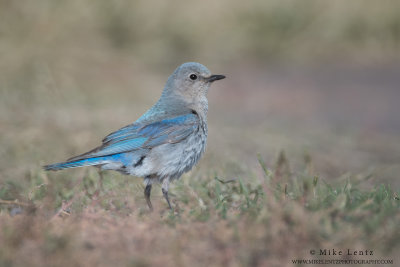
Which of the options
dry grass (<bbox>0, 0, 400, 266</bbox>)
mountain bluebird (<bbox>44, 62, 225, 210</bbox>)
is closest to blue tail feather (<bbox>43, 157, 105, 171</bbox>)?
mountain bluebird (<bbox>44, 62, 225, 210</bbox>)

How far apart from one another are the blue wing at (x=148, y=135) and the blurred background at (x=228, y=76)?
800mm

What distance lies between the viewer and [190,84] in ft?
17.6

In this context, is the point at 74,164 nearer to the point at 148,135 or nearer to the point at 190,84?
the point at 148,135

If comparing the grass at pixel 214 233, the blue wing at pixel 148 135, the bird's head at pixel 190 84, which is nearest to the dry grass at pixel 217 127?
the grass at pixel 214 233

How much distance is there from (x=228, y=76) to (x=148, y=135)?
249 inches

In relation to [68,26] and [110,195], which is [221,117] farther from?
[110,195]

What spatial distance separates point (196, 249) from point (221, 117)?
19.1 ft

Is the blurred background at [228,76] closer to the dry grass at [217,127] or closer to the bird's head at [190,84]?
the dry grass at [217,127]

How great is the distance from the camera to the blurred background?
21.8ft

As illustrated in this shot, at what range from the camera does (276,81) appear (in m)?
10.6

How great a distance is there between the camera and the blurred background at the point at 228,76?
6648 millimetres
